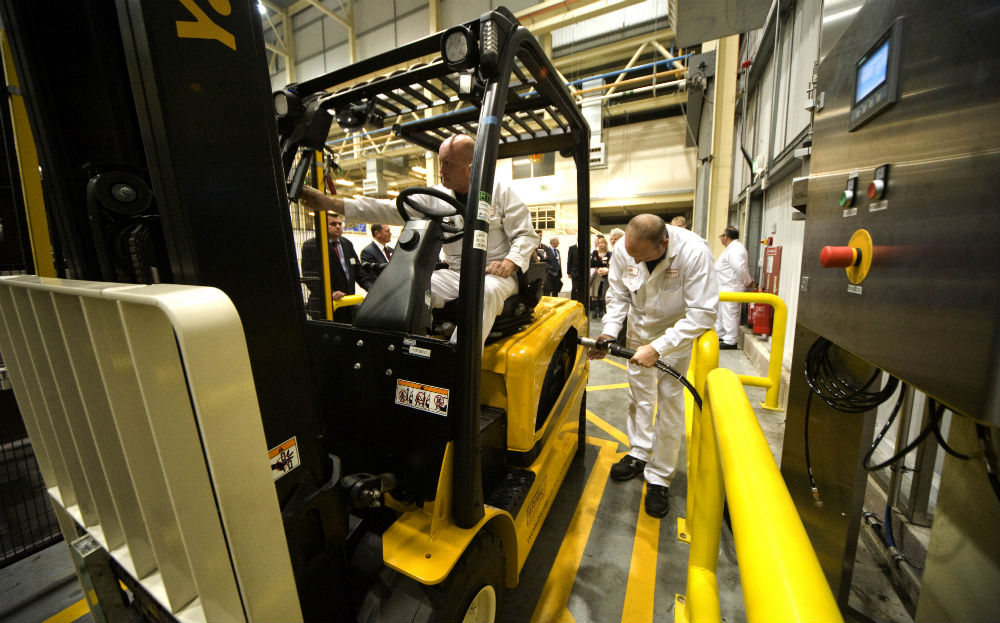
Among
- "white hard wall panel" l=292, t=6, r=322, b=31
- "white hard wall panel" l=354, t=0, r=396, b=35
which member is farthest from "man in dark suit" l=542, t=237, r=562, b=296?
"white hard wall panel" l=292, t=6, r=322, b=31

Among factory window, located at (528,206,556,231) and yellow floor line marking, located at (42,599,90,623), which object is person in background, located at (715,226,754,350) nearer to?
yellow floor line marking, located at (42,599,90,623)

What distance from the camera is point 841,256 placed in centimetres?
122

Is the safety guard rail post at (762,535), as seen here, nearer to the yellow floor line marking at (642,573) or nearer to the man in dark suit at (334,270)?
the yellow floor line marking at (642,573)

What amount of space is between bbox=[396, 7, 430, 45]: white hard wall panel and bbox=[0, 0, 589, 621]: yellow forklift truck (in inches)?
397

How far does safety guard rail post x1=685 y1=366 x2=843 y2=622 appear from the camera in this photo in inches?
18.0

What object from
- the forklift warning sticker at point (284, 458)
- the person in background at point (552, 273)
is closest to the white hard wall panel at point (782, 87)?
the person in background at point (552, 273)

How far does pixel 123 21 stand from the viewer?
0.87 m

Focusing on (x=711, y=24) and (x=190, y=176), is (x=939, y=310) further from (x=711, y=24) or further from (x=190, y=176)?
(x=711, y=24)

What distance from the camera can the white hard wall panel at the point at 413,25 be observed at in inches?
392

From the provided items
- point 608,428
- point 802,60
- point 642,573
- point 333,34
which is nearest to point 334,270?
point 608,428

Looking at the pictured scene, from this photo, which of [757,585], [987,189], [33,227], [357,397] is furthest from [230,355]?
[33,227]

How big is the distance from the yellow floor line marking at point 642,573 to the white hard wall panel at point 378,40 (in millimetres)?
12275

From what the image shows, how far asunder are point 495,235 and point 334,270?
325 cm

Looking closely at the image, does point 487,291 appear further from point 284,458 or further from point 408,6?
point 408,6
